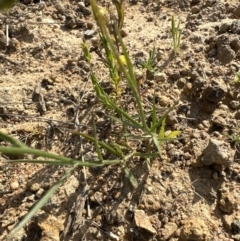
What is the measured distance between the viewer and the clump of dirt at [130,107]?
1.57 metres

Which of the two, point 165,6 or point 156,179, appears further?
point 165,6

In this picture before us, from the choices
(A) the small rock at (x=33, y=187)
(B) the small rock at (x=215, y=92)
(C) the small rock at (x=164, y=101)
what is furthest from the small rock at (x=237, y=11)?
(A) the small rock at (x=33, y=187)

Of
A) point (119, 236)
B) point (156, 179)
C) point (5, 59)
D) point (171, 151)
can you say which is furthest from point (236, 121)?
point (5, 59)

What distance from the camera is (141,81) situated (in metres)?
2.02

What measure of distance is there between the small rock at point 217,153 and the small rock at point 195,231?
0.30 m

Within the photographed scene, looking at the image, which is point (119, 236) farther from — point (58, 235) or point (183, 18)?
point (183, 18)

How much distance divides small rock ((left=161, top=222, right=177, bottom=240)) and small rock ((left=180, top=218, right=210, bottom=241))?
4cm

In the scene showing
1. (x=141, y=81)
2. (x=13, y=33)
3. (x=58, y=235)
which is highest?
(x=13, y=33)

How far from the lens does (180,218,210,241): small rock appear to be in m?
1.46

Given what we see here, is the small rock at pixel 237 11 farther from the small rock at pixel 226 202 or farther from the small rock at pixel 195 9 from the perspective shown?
the small rock at pixel 226 202

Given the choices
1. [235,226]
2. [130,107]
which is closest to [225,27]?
[130,107]

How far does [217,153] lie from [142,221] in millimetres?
467

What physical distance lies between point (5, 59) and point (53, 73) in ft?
1.14

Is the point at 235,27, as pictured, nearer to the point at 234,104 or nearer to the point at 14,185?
the point at 234,104
